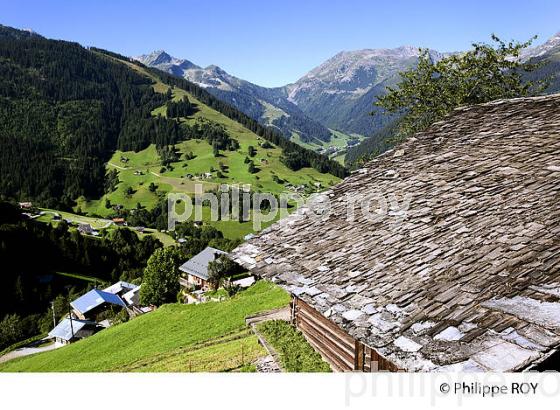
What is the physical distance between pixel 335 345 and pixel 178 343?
56.6ft

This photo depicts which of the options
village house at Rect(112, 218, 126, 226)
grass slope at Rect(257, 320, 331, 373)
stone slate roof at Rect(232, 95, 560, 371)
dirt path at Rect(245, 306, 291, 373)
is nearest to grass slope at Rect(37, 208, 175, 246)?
village house at Rect(112, 218, 126, 226)

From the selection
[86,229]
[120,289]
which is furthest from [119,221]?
[120,289]

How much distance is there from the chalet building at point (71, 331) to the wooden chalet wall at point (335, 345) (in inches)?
2577

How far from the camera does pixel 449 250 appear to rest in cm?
734

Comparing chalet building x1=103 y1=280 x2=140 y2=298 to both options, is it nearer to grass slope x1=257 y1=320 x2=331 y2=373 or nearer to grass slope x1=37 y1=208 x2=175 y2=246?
grass slope x1=37 y1=208 x2=175 y2=246

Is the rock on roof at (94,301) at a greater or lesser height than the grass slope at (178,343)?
lesser

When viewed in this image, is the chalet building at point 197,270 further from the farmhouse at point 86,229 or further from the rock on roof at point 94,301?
the farmhouse at point 86,229

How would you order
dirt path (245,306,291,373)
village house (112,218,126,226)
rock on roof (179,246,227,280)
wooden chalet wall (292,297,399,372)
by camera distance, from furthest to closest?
village house (112,218,126,226), rock on roof (179,246,227,280), dirt path (245,306,291,373), wooden chalet wall (292,297,399,372)

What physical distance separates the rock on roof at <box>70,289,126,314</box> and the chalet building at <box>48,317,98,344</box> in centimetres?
956

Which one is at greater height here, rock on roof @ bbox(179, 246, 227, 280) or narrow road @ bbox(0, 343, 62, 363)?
rock on roof @ bbox(179, 246, 227, 280)

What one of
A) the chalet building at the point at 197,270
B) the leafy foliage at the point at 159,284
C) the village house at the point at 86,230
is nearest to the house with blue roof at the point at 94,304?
the chalet building at the point at 197,270

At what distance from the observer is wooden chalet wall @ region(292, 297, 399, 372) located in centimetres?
838

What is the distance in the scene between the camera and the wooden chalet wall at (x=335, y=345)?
27.5 feet
